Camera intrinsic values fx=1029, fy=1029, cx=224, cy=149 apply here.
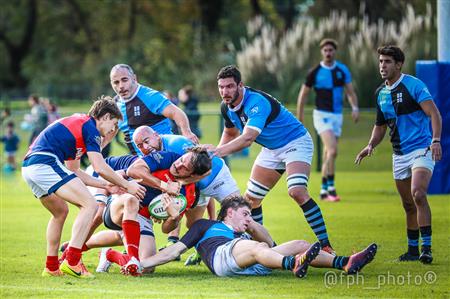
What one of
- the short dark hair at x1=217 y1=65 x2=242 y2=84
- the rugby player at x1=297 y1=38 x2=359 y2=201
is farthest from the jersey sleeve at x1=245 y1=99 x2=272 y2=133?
the rugby player at x1=297 y1=38 x2=359 y2=201

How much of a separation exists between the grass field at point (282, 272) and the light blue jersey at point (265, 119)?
1492 mm

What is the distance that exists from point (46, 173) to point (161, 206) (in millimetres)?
1149

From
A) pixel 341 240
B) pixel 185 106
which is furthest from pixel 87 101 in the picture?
pixel 341 240

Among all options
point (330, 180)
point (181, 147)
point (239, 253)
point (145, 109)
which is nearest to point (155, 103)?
point (145, 109)

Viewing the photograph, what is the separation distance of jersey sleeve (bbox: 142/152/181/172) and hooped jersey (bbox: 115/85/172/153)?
6.87 feet

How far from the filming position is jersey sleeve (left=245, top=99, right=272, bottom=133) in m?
10.7

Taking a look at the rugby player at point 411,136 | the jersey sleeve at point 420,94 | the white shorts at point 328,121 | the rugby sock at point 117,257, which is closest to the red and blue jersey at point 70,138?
the rugby sock at point 117,257

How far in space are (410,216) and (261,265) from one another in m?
2.09

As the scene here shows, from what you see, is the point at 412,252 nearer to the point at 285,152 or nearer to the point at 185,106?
the point at 285,152

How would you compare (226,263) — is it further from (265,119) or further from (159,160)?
(265,119)

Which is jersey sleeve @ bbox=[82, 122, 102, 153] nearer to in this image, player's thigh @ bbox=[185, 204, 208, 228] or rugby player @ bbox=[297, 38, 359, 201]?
player's thigh @ bbox=[185, 204, 208, 228]

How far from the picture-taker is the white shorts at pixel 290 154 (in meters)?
11.1

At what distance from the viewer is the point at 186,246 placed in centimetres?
972

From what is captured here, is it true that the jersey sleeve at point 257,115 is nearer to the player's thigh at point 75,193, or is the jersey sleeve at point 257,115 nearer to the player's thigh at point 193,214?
the player's thigh at point 193,214
